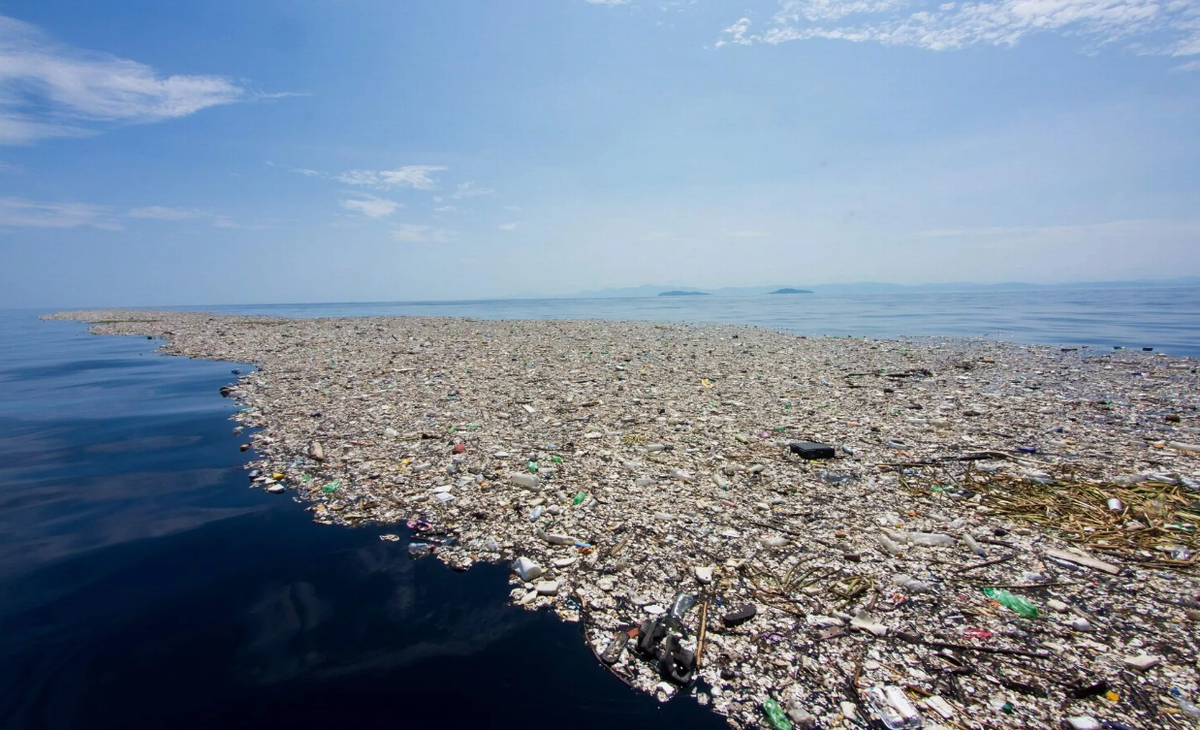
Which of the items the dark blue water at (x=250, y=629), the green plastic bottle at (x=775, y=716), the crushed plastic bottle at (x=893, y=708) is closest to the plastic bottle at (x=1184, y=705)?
the crushed plastic bottle at (x=893, y=708)

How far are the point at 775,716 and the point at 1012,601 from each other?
225cm

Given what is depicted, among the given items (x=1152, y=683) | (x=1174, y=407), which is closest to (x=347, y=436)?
(x=1152, y=683)

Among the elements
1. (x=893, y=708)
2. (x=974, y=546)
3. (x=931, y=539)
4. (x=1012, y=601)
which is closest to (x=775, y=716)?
(x=893, y=708)

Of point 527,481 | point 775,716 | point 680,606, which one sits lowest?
point 775,716

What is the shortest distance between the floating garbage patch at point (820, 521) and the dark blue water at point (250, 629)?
32cm

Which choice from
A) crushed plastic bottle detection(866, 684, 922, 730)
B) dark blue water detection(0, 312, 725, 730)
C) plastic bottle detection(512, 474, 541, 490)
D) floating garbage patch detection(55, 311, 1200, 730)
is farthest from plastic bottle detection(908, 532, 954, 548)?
plastic bottle detection(512, 474, 541, 490)

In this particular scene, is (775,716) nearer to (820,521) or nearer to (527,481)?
(820,521)

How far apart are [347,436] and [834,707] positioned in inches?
295

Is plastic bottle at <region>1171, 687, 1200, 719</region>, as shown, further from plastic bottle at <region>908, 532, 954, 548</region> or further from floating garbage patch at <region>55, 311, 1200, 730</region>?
plastic bottle at <region>908, 532, 954, 548</region>

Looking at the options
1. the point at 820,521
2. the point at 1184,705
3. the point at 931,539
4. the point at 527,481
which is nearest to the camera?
the point at 1184,705

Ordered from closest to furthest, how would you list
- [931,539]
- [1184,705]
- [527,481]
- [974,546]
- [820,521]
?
[1184,705]
[974,546]
[931,539]
[820,521]
[527,481]

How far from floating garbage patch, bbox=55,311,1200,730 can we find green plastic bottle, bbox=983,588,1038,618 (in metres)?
0.02

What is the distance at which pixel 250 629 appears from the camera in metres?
3.69

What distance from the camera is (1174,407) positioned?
920cm
